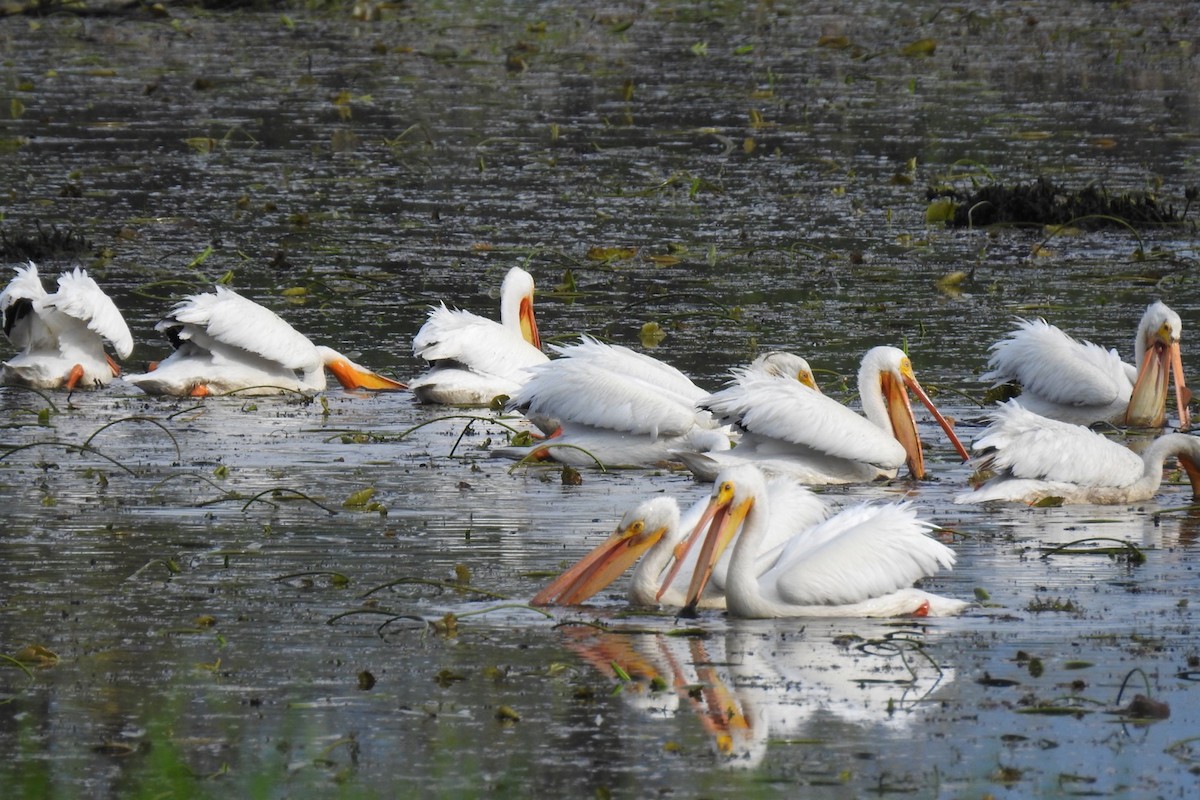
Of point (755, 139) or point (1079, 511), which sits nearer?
point (1079, 511)

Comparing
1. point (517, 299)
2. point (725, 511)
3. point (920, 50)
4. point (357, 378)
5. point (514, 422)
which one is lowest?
point (514, 422)

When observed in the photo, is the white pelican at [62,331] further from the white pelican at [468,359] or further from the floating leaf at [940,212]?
the floating leaf at [940,212]

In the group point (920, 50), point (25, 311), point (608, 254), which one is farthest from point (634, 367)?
point (920, 50)

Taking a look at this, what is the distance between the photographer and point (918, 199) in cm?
1565

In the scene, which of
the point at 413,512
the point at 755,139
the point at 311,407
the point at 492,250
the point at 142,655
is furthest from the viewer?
the point at 755,139

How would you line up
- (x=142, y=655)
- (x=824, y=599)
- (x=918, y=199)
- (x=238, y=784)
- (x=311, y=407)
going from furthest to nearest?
(x=918, y=199)
(x=311, y=407)
(x=824, y=599)
(x=142, y=655)
(x=238, y=784)

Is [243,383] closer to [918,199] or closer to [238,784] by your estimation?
[238,784]

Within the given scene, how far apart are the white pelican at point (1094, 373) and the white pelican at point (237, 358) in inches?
115

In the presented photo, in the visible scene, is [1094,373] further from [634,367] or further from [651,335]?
[651,335]

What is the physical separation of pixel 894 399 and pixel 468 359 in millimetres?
2292

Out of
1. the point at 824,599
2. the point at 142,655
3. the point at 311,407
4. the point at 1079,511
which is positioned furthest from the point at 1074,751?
the point at 311,407

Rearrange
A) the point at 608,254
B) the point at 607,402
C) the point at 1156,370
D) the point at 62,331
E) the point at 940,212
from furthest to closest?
the point at 940,212
the point at 608,254
the point at 62,331
the point at 1156,370
the point at 607,402

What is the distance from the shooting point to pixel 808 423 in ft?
28.2

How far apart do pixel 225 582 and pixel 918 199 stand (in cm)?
953
